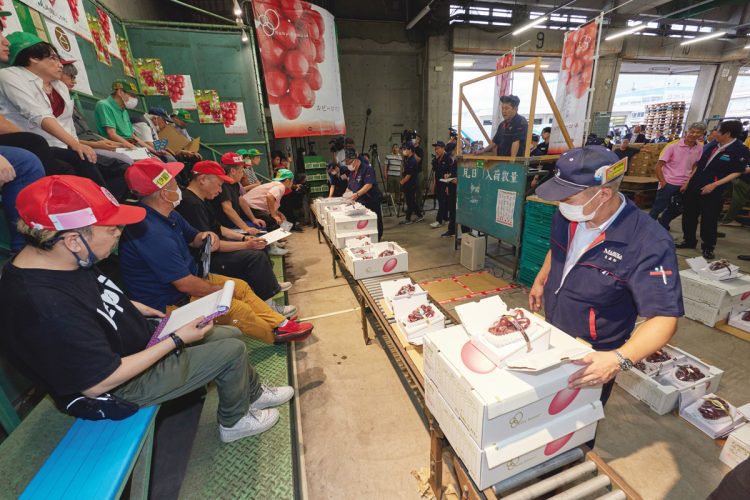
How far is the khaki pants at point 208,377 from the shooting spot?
172 cm

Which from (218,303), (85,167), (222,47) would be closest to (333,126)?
(222,47)

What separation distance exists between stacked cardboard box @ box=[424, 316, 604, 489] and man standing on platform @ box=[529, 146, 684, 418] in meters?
0.15

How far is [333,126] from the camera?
28.1ft

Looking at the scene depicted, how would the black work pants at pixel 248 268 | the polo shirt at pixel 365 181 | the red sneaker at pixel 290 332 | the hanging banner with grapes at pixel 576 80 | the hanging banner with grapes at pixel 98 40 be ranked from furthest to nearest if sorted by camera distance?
the polo shirt at pixel 365 181 → the hanging banner with grapes at pixel 576 80 → the hanging banner with grapes at pixel 98 40 → the black work pants at pixel 248 268 → the red sneaker at pixel 290 332

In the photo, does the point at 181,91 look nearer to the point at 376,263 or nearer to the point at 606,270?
the point at 376,263

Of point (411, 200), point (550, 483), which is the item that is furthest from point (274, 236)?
point (411, 200)

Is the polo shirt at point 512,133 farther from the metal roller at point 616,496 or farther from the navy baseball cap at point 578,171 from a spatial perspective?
the metal roller at point 616,496

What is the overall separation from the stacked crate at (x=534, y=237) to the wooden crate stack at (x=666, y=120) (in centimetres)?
1618

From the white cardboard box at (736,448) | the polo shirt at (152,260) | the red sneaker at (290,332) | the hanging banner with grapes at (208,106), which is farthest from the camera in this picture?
the hanging banner with grapes at (208,106)

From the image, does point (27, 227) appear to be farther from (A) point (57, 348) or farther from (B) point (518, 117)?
(B) point (518, 117)

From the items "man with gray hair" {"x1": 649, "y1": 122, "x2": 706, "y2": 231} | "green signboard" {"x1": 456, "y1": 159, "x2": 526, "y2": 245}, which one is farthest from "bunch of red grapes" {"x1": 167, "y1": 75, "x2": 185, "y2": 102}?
"man with gray hair" {"x1": 649, "y1": 122, "x2": 706, "y2": 231}

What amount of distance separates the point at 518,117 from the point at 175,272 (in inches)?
195

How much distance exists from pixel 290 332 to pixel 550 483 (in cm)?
246

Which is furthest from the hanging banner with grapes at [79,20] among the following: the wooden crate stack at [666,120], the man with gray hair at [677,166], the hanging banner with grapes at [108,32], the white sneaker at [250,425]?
the wooden crate stack at [666,120]
